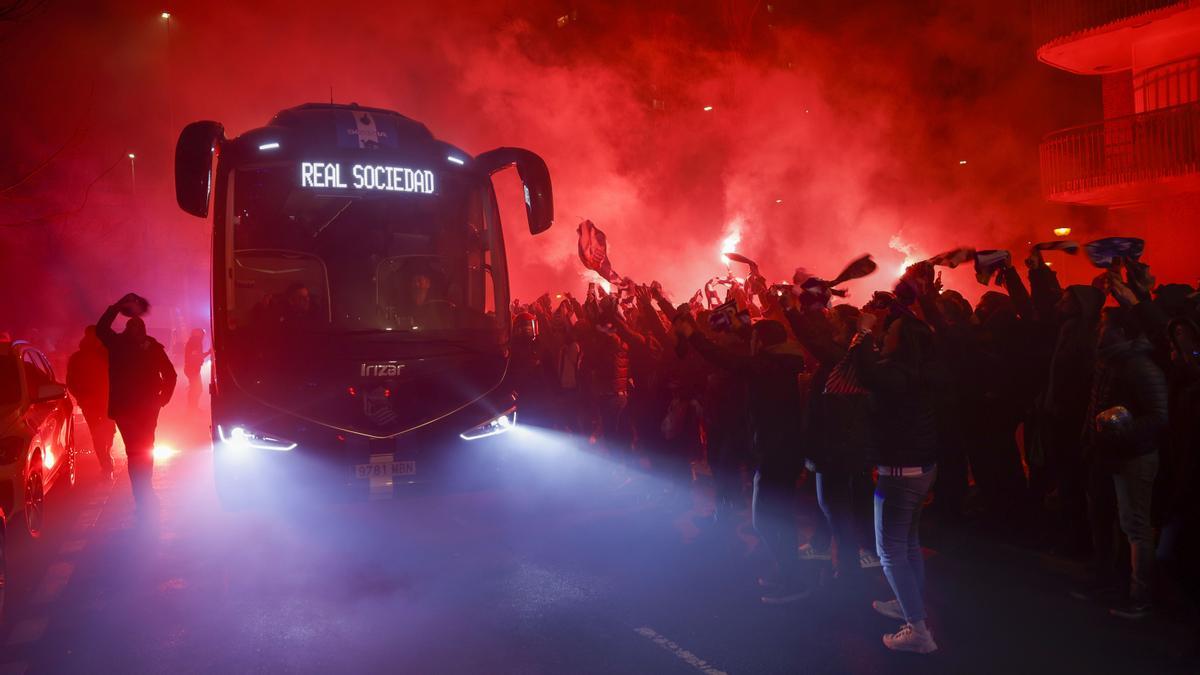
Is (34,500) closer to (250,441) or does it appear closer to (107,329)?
(107,329)

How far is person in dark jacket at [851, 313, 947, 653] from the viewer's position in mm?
4508

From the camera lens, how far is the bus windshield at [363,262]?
6914 mm

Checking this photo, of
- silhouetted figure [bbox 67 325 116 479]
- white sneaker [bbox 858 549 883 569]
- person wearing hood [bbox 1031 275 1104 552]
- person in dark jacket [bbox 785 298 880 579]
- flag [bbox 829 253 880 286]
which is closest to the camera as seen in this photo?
flag [bbox 829 253 880 286]

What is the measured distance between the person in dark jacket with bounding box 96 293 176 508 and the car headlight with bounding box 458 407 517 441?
284cm

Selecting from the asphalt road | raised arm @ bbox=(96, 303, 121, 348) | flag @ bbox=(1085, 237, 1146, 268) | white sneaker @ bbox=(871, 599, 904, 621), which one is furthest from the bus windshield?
flag @ bbox=(1085, 237, 1146, 268)

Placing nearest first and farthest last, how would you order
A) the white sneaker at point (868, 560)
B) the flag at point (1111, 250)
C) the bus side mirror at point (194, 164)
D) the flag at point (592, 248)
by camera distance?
the flag at point (1111, 250), the white sneaker at point (868, 560), the bus side mirror at point (194, 164), the flag at point (592, 248)

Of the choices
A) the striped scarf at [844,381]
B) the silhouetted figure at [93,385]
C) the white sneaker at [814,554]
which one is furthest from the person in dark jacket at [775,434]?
the silhouetted figure at [93,385]

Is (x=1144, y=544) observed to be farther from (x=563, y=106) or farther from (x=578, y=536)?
(x=563, y=106)

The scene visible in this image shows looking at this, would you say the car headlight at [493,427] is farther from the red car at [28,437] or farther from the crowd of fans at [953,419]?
the red car at [28,437]

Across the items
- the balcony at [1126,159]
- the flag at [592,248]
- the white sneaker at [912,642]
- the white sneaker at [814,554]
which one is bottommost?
the white sneaker at [912,642]

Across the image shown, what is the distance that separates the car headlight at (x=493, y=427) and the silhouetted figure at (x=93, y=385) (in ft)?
14.9

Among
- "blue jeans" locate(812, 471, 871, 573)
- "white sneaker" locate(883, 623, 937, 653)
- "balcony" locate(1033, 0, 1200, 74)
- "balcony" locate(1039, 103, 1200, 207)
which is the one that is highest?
"balcony" locate(1033, 0, 1200, 74)

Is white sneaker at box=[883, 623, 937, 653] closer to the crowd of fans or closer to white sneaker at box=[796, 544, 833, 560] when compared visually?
the crowd of fans

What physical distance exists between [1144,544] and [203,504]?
24.2 ft
